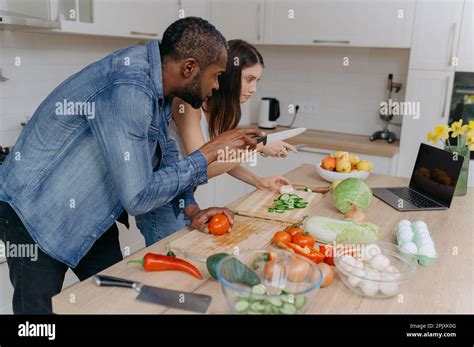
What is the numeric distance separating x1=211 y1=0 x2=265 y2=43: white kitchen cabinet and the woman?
1639 millimetres

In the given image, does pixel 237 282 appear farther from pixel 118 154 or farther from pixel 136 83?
pixel 136 83

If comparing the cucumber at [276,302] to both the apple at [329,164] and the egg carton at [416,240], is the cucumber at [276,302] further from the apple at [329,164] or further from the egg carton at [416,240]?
the apple at [329,164]

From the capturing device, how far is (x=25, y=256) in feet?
4.73

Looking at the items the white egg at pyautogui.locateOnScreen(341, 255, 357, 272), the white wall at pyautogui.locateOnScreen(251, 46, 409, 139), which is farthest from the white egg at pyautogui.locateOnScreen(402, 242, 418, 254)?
the white wall at pyautogui.locateOnScreen(251, 46, 409, 139)

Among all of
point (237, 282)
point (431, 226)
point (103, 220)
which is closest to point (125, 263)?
point (103, 220)

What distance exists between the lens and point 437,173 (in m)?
1.88

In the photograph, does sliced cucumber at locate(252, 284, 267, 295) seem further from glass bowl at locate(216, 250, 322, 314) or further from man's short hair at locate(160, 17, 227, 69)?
man's short hair at locate(160, 17, 227, 69)

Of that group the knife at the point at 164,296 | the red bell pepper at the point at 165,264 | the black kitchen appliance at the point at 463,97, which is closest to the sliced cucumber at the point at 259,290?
the knife at the point at 164,296

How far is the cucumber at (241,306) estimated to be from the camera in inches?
38.4

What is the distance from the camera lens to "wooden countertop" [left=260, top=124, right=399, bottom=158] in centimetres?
317

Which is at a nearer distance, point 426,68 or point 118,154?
point 118,154

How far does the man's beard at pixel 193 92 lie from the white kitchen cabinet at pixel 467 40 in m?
2.17

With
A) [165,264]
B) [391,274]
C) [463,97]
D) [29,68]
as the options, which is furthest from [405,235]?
[29,68]
